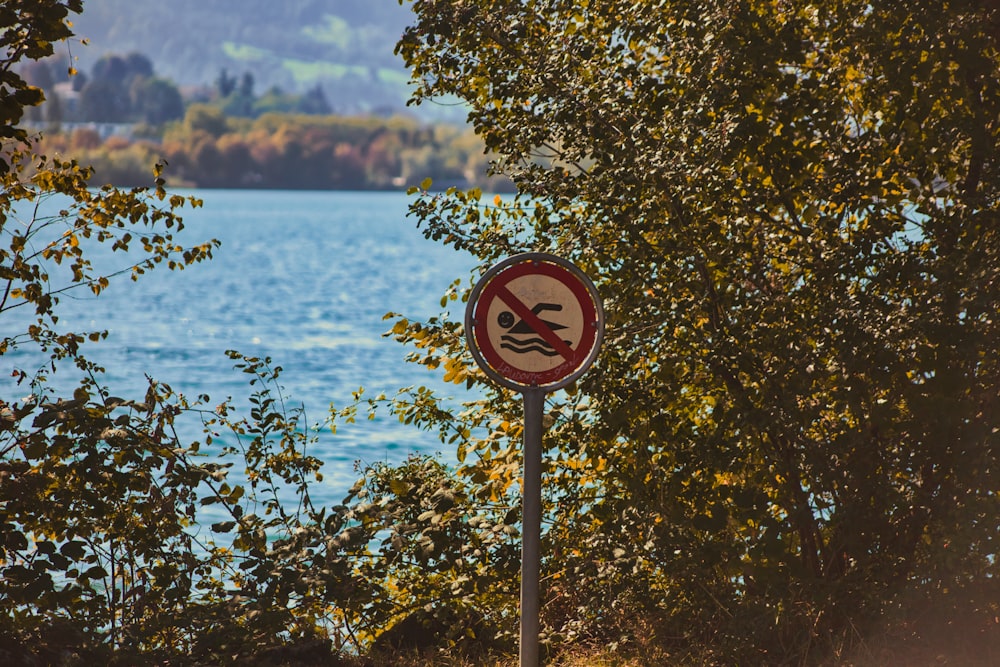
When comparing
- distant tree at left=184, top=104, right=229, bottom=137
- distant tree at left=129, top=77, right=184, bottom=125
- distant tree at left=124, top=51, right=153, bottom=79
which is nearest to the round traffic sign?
distant tree at left=184, top=104, right=229, bottom=137

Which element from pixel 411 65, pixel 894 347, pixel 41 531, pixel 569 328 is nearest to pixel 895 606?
pixel 894 347

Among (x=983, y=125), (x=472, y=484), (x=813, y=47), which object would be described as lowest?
(x=472, y=484)

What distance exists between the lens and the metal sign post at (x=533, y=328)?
4137 millimetres

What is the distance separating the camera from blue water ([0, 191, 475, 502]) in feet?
66.5

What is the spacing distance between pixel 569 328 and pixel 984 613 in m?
2.50

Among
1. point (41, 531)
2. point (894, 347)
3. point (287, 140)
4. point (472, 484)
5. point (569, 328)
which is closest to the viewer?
point (569, 328)

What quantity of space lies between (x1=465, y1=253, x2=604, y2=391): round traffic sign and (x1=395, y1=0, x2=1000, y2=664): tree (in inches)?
30.2

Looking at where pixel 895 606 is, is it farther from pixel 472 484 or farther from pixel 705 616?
pixel 472 484

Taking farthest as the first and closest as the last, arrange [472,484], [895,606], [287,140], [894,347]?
[287,140], [472,484], [895,606], [894,347]

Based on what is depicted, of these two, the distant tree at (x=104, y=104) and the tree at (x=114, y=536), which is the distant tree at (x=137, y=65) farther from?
the tree at (x=114, y=536)

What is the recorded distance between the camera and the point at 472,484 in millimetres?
5840

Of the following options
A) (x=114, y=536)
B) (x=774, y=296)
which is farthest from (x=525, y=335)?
(x=114, y=536)

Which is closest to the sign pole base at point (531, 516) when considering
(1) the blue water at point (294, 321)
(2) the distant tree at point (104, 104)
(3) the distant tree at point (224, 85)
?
(1) the blue water at point (294, 321)

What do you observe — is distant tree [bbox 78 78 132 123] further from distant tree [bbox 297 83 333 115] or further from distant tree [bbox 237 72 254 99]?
distant tree [bbox 297 83 333 115]
